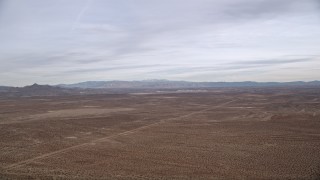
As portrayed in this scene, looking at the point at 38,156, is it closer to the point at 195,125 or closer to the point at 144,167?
the point at 144,167

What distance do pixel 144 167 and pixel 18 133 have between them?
57.6 feet

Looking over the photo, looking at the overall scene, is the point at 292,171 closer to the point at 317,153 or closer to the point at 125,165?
the point at 317,153

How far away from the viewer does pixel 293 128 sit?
103ft

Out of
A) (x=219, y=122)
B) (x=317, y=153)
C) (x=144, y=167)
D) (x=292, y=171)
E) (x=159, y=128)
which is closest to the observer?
(x=292, y=171)

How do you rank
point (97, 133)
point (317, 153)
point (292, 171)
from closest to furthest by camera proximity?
point (292, 171) < point (317, 153) < point (97, 133)

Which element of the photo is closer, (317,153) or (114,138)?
(317,153)

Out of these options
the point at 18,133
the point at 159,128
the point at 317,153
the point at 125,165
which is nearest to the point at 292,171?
the point at 317,153

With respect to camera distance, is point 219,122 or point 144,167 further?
point 219,122

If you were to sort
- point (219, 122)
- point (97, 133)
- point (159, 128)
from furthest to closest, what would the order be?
point (219, 122) < point (159, 128) < point (97, 133)

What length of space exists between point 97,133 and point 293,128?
1836cm

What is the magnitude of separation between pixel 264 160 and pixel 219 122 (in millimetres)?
17765

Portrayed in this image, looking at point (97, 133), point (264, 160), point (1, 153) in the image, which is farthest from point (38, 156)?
point (264, 160)

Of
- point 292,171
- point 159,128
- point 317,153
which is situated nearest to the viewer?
point 292,171

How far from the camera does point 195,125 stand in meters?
35.0
